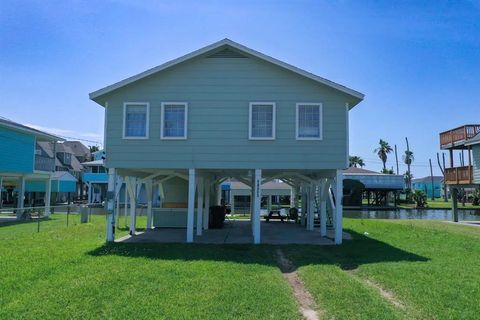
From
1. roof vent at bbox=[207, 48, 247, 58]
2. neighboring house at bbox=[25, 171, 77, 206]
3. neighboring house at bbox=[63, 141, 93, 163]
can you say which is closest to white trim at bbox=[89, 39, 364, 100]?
roof vent at bbox=[207, 48, 247, 58]

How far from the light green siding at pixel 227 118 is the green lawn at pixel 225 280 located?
9.74 ft

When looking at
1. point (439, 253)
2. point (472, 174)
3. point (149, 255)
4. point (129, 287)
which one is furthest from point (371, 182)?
point (129, 287)

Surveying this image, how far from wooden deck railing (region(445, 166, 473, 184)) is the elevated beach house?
15.7 m

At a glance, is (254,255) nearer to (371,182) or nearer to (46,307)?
(46,307)

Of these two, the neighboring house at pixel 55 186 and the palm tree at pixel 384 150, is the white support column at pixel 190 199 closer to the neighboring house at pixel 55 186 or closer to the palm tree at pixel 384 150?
the neighboring house at pixel 55 186

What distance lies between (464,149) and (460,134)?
1531mm

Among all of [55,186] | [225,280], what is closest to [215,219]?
[225,280]

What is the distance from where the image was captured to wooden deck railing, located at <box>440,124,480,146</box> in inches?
1048

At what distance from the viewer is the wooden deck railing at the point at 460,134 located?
26609mm

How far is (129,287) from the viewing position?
787cm

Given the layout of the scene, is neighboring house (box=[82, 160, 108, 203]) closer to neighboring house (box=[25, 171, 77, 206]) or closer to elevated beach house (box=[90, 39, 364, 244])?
neighboring house (box=[25, 171, 77, 206])

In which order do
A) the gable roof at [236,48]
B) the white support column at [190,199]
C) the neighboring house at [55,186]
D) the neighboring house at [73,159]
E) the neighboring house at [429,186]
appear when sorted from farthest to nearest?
the neighboring house at [429,186] < the neighboring house at [73,159] < the neighboring house at [55,186] < the white support column at [190,199] < the gable roof at [236,48]

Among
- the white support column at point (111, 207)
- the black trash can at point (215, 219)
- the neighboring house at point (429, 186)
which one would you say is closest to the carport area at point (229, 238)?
the white support column at point (111, 207)

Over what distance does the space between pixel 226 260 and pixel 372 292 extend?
14.1 feet
